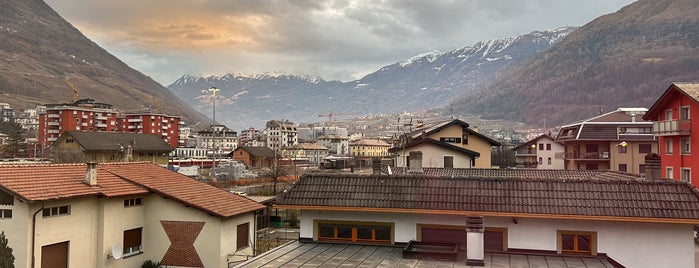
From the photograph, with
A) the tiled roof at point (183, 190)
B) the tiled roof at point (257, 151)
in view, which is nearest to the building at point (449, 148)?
the tiled roof at point (183, 190)

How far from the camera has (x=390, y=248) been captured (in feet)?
66.3

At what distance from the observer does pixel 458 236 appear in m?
20.1

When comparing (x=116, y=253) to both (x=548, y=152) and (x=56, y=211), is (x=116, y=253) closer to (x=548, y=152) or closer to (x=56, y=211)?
(x=56, y=211)

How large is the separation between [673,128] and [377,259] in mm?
33169

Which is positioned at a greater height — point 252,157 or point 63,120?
point 63,120

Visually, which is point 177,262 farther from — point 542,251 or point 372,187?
point 542,251

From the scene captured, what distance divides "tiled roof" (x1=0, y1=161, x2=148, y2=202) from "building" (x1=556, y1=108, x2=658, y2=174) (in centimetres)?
5653

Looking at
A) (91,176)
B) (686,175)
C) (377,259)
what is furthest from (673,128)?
(91,176)

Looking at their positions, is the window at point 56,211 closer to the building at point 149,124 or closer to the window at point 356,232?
the window at point 356,232

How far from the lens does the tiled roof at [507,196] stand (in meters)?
18.4

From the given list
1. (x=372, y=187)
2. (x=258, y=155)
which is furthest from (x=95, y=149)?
(x=372, y=187)

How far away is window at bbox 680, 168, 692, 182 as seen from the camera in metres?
40.5

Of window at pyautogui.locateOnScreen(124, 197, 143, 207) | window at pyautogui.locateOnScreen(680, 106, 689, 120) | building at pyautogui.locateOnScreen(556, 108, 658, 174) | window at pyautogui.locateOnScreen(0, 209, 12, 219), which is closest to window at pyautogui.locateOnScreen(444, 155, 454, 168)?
window at pyautogui.locateOnScreen(680, 106, 689, 120)

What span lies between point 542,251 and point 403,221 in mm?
4989
